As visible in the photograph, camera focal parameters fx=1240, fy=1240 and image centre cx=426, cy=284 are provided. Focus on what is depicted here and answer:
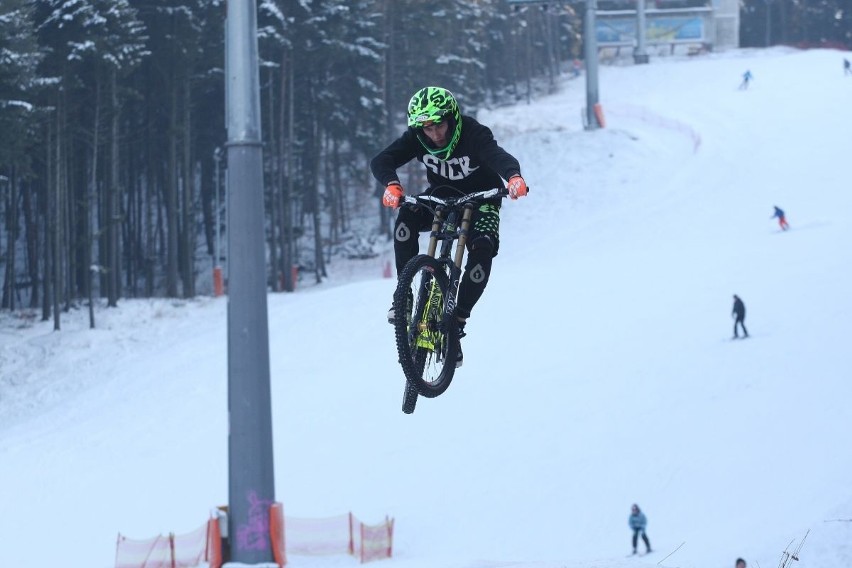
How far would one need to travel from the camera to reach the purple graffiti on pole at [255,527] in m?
11.1

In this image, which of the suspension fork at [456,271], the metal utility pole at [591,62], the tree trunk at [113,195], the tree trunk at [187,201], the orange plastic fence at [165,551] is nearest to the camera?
the suspension fork at [456,271]

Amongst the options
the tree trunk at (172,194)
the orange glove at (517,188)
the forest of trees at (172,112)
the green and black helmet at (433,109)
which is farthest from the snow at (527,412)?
the forest of trees at (172,112)

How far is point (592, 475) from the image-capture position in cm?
2725

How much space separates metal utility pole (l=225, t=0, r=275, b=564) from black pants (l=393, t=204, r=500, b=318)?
196 centimetres

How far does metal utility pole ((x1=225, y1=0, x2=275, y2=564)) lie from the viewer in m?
9.74

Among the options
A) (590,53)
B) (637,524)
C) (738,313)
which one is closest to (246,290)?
(637,524)

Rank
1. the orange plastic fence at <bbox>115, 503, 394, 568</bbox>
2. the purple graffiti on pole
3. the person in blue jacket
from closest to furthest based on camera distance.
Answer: the purple graffiti on pole → the orange plastic fence at <bbox>115, 503, 394, 568</bbox> → the person in blue jacket

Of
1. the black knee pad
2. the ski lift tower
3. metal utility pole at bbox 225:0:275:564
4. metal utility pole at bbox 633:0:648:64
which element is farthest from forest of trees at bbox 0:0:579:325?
the black knee pad

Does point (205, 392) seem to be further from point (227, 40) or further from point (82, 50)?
point (227, 40)

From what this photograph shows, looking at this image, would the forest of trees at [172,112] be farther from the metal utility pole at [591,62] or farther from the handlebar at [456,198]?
the handlebar at [456,198]

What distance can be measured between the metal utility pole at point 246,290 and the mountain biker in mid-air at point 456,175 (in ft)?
5.86

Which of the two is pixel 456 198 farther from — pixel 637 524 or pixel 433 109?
pixel 637 524

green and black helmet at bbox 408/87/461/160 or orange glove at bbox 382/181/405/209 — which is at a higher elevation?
green and black helmet at bbox 408/87/461/160

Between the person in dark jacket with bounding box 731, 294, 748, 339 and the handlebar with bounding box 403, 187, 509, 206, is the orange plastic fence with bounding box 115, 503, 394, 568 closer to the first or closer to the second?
the person in dark jacket with bounding box 731, 294, 748, 339
